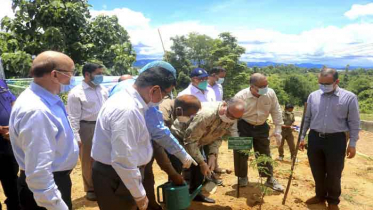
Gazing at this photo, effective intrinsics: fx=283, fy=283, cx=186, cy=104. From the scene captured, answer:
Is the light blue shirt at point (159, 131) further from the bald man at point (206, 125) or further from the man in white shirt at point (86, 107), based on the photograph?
the man in white shirt at point (86, 107)

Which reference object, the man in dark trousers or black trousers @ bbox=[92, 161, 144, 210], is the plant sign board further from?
black trousers @ bbox=[92, 161, 144, 210]

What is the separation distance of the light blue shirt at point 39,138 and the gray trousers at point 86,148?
1990mm

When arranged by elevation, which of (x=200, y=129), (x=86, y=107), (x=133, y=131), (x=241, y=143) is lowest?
(x=241, y=143)

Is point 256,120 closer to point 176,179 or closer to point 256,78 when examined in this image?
point 256,78

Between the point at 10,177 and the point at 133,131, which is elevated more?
the point at 133,131

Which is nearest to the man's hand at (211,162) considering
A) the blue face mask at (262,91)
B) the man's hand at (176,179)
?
the man's hand at (176,179)

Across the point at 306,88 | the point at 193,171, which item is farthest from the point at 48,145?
the point at 306,88

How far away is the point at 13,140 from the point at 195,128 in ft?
5.57

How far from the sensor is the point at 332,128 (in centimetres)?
360

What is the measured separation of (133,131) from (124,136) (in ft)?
0.23

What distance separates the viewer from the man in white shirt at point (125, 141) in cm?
170

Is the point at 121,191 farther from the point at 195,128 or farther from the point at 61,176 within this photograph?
the point at 195,128

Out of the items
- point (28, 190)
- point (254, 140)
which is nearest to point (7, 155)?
point (28, 190)

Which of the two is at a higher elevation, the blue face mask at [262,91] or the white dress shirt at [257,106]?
the blue face mask at [262,91]
